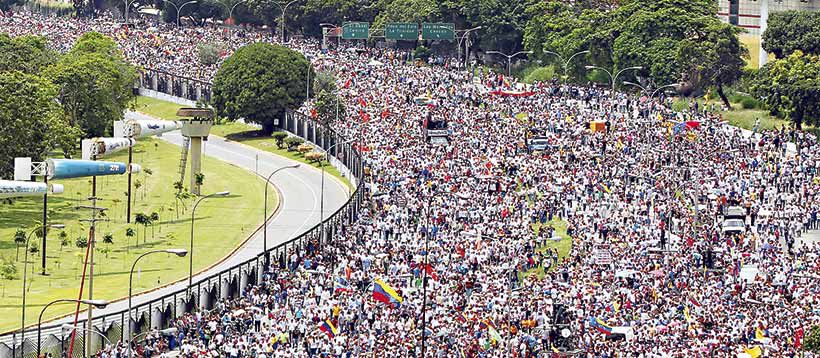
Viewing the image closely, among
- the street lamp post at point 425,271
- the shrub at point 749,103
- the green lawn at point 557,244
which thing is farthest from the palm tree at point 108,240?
the shrub at point 749,103

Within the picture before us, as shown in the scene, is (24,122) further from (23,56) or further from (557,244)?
(557,244)

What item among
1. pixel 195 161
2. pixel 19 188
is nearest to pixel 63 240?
pixel 19 188

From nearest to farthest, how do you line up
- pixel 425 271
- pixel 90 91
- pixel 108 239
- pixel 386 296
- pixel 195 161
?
pixel 386 296, pixel 425 271, pixel 108 239, pixel 195 161, pixel 90 91

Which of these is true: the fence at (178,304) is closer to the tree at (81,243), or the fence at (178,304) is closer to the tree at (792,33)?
the tree at (81,243)

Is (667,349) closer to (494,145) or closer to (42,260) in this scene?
(42,260)

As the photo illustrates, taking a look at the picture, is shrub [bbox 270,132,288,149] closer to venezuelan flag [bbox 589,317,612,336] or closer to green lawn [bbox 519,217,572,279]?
green lawn [bbox 519,217,572,279]
